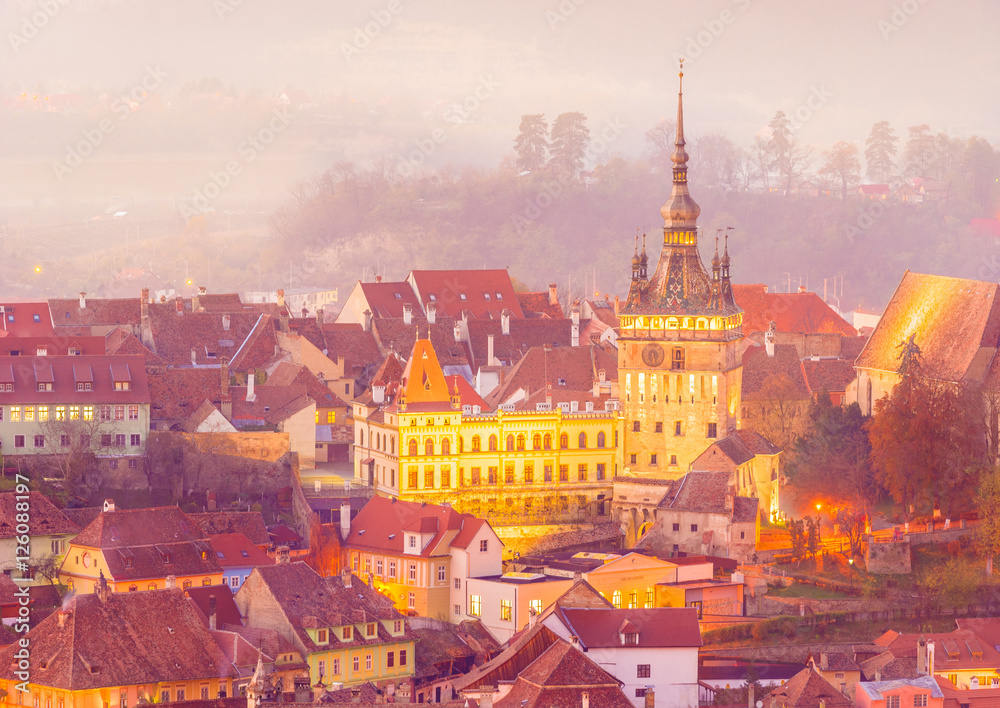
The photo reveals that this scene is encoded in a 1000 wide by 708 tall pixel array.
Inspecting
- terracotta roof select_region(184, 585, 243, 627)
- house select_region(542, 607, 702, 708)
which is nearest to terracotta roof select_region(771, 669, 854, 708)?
house select_region(542, 607, 702, 708)

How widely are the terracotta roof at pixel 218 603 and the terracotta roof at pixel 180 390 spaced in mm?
19631

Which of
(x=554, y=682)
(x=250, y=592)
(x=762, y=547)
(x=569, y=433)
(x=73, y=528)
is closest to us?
(x=554, y=682)

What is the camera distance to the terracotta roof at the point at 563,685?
72.2 metres

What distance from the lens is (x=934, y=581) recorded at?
9362 cm

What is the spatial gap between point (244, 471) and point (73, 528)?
11.7m

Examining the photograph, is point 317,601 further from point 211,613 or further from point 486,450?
point 486,450

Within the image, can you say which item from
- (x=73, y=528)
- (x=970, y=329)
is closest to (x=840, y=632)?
(x=970, y=329)

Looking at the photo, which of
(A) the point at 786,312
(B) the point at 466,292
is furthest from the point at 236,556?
(A) the point at 786,312

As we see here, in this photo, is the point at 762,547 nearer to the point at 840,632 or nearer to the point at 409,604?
the point at 840,632

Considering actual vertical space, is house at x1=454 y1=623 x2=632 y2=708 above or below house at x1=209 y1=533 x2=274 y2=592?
below

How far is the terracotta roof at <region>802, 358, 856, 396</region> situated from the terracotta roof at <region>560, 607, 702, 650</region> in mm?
33847

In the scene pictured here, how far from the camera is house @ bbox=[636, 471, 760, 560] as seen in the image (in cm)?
9531

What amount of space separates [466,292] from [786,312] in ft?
61.8

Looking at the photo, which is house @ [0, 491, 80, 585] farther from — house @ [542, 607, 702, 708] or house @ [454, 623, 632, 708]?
house @ [542, 607, 702, 708]
